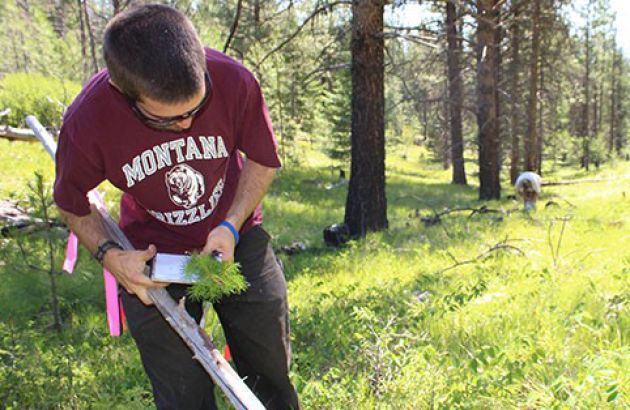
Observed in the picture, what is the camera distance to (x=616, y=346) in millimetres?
2865

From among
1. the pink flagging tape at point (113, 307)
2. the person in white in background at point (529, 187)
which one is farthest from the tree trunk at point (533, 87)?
the pink flagging tape at point (113, 307)

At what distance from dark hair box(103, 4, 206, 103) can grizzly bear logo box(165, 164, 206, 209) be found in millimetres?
449

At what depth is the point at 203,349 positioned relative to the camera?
6.11 ft

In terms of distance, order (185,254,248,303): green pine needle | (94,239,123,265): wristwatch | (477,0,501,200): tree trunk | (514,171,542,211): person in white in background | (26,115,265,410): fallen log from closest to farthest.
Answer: (26,115,265,410): fallen log → (185,254,248,303): green pine needle → (94,239,123,265): wristwatch → (514,171,542,211): person in white in background → (477,0,501,200): tree trunk

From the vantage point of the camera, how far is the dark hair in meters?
1.71

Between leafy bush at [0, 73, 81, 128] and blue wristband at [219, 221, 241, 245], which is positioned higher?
leafy bush at [0, 73, 81, 128]

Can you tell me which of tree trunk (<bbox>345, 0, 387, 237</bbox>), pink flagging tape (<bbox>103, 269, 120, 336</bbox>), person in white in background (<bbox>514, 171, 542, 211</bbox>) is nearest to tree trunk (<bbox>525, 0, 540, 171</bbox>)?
person in white in background (<bbox>514, 171, 542, 211</bbox>)

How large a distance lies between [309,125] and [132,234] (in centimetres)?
2987

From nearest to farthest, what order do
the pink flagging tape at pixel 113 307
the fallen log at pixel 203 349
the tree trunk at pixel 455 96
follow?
the fallen log at pixel 203 349, the pink flagging tape at pixel 113 307, the tree trunk at pixel 455 96

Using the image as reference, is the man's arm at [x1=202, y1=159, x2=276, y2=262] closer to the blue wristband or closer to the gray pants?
the blue wristband

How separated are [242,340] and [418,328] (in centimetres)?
165

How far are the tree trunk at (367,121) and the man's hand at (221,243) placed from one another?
5.57 metres

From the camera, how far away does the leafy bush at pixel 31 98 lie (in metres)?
13.5

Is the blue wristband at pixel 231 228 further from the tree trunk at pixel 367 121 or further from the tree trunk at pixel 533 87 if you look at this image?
the tree trunk at pixel 533 87
